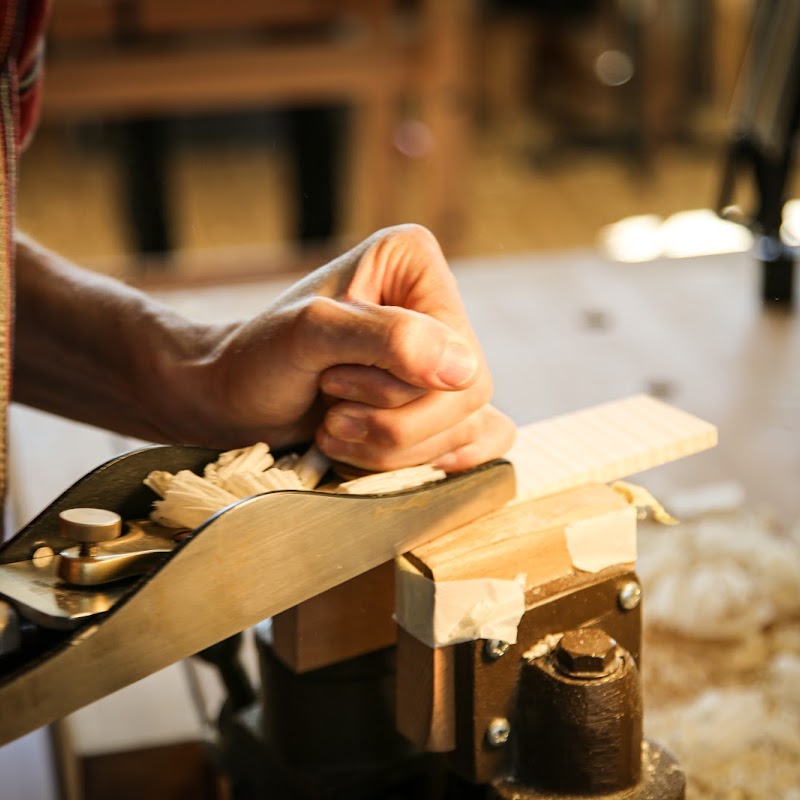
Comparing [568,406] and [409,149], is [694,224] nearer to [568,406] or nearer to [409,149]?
[568,406]

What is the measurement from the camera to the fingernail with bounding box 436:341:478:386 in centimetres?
56

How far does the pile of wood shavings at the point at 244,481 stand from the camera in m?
0.54

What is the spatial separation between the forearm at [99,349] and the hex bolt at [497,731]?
27 cm

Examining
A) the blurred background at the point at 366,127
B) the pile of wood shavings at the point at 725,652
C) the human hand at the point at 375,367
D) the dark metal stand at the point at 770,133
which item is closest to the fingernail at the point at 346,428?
the human hand at the point at 375,367

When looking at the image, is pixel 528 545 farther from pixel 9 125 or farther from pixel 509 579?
pixel 9 125

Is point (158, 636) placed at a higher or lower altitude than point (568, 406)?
higher

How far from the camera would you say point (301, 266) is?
6.41 feet

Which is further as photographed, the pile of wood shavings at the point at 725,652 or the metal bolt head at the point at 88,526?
the pile of wood shavings at the point at 725,652

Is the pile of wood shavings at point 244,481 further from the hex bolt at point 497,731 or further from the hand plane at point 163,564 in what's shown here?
the hex bolt at point 497,731

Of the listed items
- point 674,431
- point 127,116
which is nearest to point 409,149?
point 127,116

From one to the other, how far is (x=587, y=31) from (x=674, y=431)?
4953mm

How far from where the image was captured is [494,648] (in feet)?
1.72

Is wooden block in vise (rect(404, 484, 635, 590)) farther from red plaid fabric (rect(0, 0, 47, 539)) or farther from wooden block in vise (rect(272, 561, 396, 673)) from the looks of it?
red plaid fabric (rect(0, 0, 47, 539))

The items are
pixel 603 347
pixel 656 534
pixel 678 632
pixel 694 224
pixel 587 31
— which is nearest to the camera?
pixel 678 632
